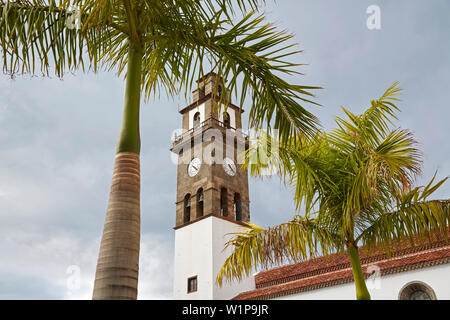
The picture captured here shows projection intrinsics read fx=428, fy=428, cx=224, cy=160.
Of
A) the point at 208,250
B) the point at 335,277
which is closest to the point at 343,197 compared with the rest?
the point at 335,277

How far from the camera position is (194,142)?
26.4 m

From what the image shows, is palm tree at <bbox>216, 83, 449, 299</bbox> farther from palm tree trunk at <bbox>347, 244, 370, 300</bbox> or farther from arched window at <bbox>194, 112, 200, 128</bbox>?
arched window at <bbox>194, 112, 200, 128</bbox>

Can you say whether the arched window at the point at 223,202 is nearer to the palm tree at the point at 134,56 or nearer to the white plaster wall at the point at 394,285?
the white plaster wall at the point at 394,285

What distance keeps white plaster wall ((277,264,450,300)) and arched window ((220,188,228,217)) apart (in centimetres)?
744

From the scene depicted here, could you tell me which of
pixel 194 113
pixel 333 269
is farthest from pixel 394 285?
pixel 194 113

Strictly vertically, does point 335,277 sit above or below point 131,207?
above

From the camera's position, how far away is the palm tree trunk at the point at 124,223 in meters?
2.99

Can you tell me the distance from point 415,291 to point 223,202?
11881 millimetres

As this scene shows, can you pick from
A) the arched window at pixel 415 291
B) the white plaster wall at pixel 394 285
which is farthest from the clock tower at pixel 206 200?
the arched window at pixel 415 291

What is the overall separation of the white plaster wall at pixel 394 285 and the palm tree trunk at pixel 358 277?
10.4 metres

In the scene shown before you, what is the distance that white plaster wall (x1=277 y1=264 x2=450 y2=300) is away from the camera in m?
14.4

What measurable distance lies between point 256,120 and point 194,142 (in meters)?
22.1

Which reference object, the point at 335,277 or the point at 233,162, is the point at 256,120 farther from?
the point at 233,162
